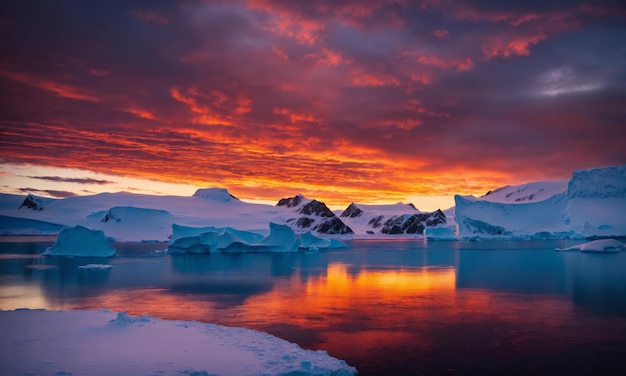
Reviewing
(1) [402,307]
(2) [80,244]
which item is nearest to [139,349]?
(1) [402,307]

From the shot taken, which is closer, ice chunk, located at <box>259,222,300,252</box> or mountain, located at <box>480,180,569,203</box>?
ice chunk, located at <box>259,222,300,252</box>

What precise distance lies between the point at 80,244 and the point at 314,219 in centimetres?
9305

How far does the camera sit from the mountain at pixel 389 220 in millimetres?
143500

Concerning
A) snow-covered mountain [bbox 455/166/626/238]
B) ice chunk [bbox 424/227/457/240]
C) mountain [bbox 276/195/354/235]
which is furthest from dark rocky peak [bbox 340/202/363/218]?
snow-covered mountain [bbox 455/166/626/238]

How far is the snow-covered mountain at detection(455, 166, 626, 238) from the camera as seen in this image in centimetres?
5925

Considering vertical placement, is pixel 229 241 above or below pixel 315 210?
below

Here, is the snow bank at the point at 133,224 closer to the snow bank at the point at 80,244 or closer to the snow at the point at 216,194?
the snow at the point at 216,194

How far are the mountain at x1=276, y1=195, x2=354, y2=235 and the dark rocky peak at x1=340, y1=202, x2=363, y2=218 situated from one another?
145 feet

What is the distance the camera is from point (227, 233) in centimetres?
3984

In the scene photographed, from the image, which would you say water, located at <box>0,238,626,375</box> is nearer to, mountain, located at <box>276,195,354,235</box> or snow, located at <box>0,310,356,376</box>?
snow, located at <box>0,310,356,376</box>

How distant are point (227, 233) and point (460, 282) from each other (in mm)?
23130

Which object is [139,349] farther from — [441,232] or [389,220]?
[389,220]

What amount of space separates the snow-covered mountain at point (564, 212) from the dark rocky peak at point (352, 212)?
4310 inches

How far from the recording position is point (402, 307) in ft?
45.8
